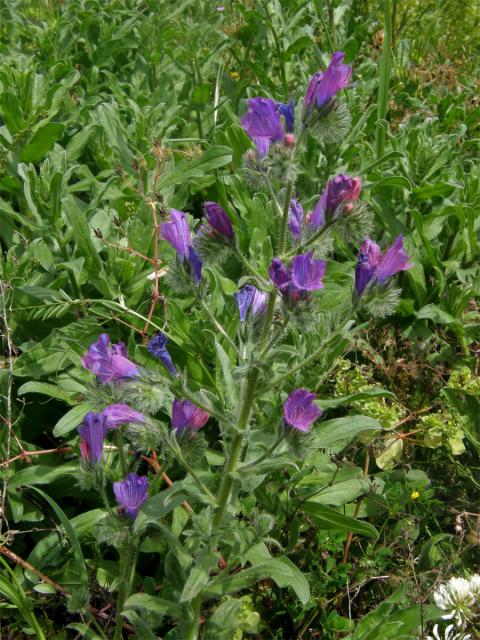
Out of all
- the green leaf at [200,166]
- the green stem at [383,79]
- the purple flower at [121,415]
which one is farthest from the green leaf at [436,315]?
the purple flower at [121,415]

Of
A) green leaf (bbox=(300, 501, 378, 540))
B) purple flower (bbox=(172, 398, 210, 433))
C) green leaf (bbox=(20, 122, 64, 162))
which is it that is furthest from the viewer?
green leaf (bbox=(20, 122, 64, 162))

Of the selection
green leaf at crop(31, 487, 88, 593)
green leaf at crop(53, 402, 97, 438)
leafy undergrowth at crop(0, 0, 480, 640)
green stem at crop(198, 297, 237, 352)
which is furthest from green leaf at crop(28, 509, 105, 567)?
green stem at crop(198, 297, 237, 352)

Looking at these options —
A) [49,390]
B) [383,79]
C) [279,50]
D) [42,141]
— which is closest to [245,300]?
[49,390]

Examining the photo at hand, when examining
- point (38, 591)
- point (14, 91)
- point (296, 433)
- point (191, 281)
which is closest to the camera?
point (296, 433)

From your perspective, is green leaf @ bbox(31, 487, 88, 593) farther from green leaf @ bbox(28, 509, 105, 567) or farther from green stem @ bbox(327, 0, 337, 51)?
green stem @ bbox(327, 0, 337, 51)

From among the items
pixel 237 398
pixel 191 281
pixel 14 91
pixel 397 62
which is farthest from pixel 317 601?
pixel 397 62

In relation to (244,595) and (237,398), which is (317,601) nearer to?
(244,595)
